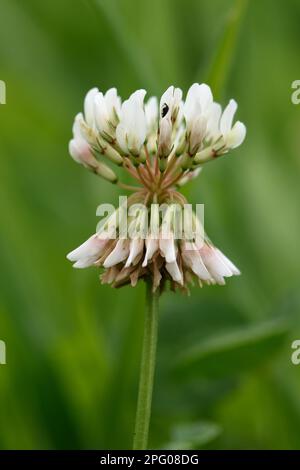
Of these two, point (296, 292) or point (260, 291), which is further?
point (260, 291)

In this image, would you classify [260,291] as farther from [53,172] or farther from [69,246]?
[53,172]

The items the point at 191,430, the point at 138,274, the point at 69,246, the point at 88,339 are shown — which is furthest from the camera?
the point at 69,246

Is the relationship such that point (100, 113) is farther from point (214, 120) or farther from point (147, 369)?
point (147, 369)

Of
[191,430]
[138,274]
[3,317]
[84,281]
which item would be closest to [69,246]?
[84,281]

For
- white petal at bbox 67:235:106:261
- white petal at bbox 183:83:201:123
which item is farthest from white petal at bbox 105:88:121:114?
white petal at bbox 67:235:106:261

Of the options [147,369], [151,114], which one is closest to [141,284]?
[151,114]

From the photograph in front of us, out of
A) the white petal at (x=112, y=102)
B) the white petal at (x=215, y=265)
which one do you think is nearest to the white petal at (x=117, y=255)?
the white petal at (x=215, y=265)

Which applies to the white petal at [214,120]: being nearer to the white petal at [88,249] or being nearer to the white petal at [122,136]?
the white petal at [122,136]

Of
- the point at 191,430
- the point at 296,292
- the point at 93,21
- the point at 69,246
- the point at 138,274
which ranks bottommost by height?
the point at 191,430
